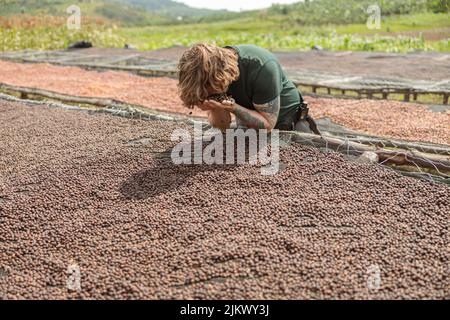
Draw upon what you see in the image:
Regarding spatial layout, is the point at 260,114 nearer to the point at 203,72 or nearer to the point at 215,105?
the point at 215,105

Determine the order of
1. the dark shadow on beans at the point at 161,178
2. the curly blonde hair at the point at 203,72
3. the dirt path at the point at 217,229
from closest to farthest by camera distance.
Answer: the dirt path at the point at 217,229 < the curly blonde hair at the point at 203,72 < the dark shadow on beans at the point at 161,178

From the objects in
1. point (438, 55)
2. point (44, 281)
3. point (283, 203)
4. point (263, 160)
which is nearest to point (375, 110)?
point (263, 160)

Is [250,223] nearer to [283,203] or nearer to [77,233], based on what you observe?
[283,203]

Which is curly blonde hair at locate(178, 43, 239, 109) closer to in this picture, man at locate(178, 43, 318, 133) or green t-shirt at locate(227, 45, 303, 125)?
man at locate(178, 43, 318, 133)

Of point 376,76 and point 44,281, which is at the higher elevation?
point 376,76

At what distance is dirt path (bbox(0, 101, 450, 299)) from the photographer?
2338 millimetres

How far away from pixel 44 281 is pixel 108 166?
58.3 inches

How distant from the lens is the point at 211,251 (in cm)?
259

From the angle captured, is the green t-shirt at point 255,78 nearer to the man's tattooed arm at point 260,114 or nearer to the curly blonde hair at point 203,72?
the man's tattooed arm at point 260,114
